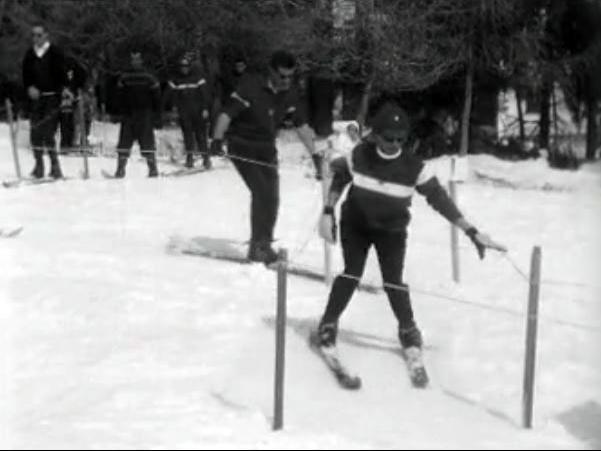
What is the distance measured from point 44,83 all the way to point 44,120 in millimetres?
460

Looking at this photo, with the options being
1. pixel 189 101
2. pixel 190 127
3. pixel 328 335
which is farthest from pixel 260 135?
pixel 190 127

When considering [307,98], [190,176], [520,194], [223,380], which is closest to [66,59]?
[190,176]

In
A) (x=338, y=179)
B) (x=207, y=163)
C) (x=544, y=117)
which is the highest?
(x=338, y=179)

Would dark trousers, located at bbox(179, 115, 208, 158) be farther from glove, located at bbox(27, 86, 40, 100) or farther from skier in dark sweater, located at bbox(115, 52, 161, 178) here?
glove, located at bbox(27, 86, 40, 100)

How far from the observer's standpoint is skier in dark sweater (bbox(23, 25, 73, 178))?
1331 centimetres

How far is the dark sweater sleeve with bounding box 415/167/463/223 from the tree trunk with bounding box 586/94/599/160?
15835mm

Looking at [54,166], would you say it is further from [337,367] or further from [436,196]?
[436,196]

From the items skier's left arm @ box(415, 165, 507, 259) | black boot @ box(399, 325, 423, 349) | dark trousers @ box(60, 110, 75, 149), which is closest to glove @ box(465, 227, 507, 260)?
skier's left arm @ box(415, 165, 507, 259)

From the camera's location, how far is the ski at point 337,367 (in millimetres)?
6242

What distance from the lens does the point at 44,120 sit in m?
13.3

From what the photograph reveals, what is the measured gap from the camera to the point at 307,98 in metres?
25.8

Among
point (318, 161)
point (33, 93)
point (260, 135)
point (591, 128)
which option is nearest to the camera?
point (318, 161)

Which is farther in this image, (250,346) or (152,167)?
(152,167)

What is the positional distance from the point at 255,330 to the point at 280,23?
14.0m
